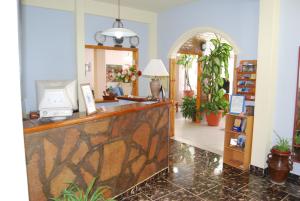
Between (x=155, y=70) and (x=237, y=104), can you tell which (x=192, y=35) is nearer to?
(x=155, y=70)

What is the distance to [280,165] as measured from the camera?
333 cm

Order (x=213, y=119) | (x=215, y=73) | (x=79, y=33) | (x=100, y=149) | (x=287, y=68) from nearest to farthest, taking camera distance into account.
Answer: (x=100, y=149) < (x=287, y=68) < (x=79, y=33) < (x=215, y=73) < (x=213, y=119)

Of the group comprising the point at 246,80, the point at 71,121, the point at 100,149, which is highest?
the point at 246,80

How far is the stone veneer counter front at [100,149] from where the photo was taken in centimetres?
212

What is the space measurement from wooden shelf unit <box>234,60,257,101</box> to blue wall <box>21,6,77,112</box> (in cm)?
329

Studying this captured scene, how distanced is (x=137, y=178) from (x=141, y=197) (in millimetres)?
289

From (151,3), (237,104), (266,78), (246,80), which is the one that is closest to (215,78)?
(246,80)

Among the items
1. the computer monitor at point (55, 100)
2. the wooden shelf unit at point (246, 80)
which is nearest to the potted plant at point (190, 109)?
the wooden shelf unit at point (246, 80)

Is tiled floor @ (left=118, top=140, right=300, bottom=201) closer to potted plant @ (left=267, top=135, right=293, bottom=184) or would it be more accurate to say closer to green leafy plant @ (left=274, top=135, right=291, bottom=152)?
potted plant @ (left=267, top=135, right=293, bottom=184)

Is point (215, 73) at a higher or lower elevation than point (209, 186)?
higher

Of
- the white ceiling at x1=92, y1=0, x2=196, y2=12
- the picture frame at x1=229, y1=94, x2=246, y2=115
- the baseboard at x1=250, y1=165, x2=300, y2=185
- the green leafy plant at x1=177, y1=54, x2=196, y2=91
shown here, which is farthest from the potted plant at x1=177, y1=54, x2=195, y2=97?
the baseboard at x1=250, y1=165, x2=300, y2=185

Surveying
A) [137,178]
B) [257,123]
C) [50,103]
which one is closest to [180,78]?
[257,123]

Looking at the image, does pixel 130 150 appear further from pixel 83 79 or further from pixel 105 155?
pixel 83 79

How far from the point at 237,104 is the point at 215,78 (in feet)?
8.33
